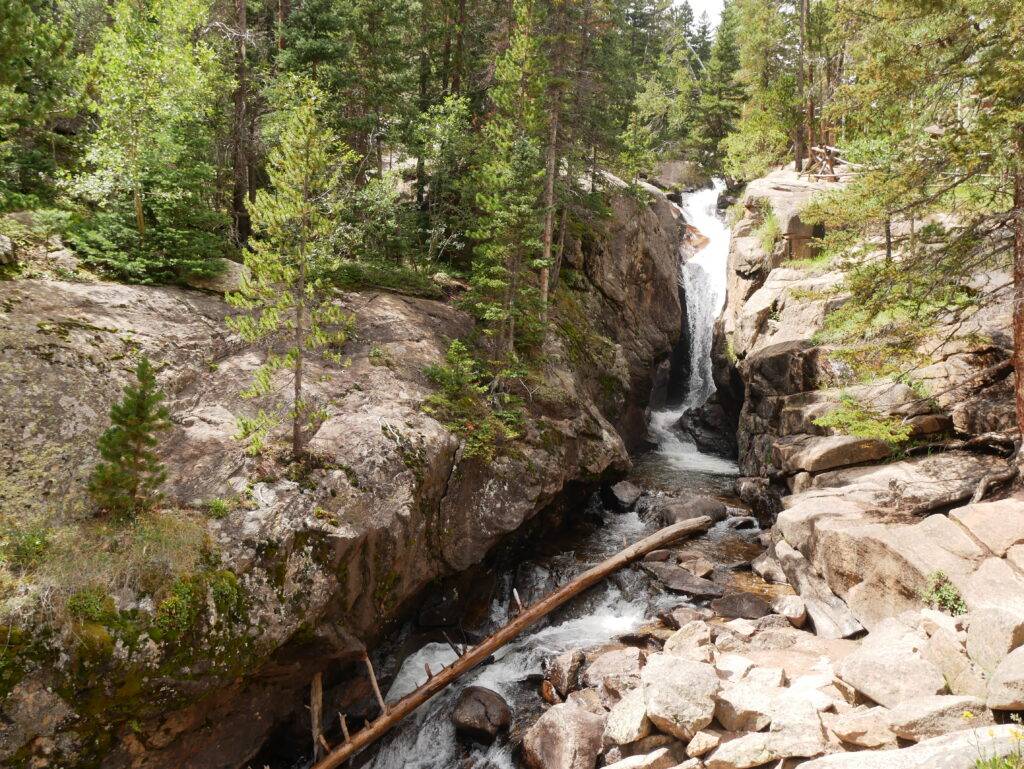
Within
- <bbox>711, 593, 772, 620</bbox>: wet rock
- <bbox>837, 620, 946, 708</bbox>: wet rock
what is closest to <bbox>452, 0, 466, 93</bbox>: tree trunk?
<bbox>711, 593, 772, 620</bbox>: wet rock

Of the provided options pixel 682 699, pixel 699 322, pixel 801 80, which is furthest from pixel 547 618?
pixel 801 80

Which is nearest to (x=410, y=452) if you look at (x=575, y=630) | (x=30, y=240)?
(x=575, y=630)

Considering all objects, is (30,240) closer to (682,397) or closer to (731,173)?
(682,397)

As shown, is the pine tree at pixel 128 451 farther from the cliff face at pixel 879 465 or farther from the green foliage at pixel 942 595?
the green foliage at pixel 942 595

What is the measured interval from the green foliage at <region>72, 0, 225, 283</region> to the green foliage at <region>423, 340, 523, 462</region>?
6.48 meters

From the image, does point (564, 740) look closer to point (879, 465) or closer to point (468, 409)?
point (468, 409)

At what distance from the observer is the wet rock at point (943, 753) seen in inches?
195

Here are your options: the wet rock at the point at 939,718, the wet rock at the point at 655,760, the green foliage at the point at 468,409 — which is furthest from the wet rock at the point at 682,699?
the green foliage at the point at 468,409

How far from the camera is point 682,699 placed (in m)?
8.64

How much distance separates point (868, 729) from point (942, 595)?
4450 millimetres

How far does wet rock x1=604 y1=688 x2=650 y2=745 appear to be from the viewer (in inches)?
348

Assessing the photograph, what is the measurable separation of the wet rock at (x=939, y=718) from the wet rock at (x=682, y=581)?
8.03 meters

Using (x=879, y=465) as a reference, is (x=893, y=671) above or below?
below

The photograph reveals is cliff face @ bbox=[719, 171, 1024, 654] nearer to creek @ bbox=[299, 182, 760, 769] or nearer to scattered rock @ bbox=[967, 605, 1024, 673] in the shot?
scattered rock @ bbox=[967, 605, 1024, 673]
